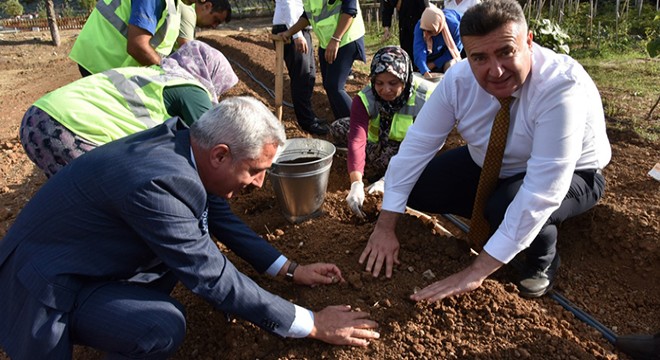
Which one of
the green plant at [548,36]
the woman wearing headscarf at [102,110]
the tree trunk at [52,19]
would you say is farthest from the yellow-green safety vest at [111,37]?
the tree trunk at [52,19]

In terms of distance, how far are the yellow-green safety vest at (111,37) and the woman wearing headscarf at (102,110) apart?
0.75 metres

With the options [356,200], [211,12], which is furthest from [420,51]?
[356,200]

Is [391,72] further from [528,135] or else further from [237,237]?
[237,237]

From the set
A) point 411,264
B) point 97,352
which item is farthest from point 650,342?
point 97,352

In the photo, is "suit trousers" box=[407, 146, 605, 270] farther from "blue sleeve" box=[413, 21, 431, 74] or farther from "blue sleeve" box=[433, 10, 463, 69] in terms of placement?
"blue sleeve" box=[433, 10, 463, 69]

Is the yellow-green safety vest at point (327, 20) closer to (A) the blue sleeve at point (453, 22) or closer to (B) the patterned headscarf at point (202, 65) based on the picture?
(A) the blue sleeve at point (453, 22)

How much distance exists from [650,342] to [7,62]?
512 inches

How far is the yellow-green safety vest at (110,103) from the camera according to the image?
7.37ft

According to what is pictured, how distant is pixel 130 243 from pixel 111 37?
1879 mm

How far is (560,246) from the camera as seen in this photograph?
2.90 m

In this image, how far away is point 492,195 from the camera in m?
2.34

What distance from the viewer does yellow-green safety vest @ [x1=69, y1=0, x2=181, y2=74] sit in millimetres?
2988

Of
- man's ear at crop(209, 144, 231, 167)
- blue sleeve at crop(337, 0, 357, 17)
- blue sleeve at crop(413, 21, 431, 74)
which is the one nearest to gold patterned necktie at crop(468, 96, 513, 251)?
man's ear at crop(209, 144, 231, 167)

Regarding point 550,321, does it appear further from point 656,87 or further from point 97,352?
point 656,87
